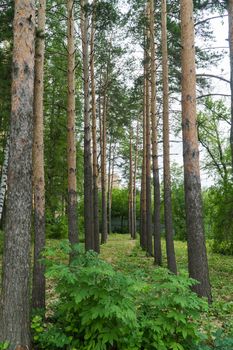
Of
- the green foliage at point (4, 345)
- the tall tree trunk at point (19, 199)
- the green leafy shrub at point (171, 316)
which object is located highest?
the tall tree trunk at point (19, 199)

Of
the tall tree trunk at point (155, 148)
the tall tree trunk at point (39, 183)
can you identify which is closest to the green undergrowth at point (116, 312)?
the tall tree trunk at point (39, 183)

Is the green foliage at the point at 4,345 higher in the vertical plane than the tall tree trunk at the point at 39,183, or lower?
lower

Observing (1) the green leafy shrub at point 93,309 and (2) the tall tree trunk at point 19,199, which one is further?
(2) the tall tree trunk at point 19,199

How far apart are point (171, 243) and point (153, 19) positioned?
26.3 ft

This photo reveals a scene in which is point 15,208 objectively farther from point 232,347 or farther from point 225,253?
point 225,253

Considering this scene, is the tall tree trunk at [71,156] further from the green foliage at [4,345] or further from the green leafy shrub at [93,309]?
the green foliage at [4,345]

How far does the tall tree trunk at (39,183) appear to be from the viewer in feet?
19.7

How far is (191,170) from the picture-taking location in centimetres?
677

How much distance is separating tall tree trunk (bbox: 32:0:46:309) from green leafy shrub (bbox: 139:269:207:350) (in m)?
2.46

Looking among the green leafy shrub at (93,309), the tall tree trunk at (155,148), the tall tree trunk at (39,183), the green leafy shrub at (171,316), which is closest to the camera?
the green leafy shrub at (93,309)

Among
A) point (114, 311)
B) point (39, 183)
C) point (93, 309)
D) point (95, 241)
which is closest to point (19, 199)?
point (93, 309)

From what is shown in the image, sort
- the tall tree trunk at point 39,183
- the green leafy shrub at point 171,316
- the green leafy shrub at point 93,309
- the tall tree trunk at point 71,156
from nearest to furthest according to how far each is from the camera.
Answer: the green leafy shrub at point 93,309, the green leafy shrub at point 171,316, the tall tree trunk at point 39,183, the tall tree trunk at point 71,156

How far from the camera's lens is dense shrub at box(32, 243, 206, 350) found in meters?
3.66

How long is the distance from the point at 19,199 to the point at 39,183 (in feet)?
7.28
